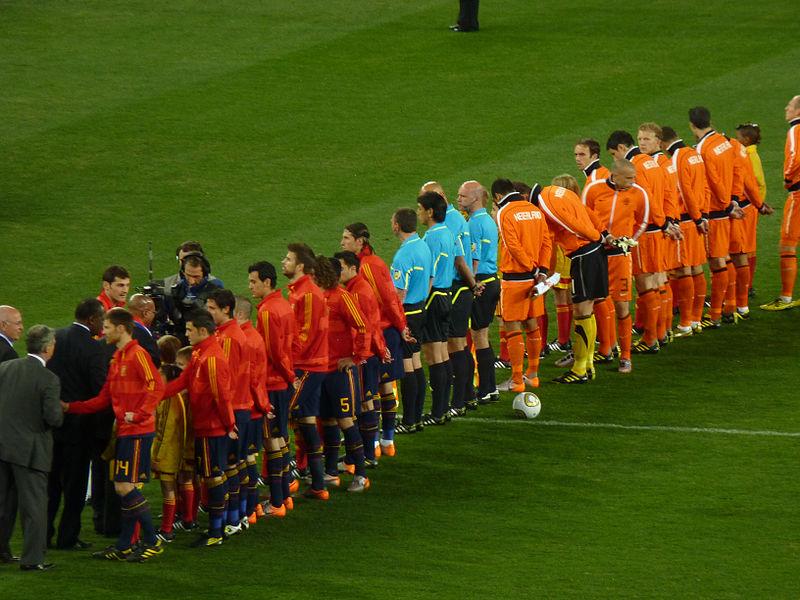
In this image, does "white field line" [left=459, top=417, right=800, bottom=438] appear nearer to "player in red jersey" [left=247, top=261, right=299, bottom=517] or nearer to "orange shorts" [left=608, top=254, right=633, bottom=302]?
"orange shorts" [left=608, top=254, right=633, bottom=302]

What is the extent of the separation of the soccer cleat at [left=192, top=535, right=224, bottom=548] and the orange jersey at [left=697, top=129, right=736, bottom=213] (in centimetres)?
787

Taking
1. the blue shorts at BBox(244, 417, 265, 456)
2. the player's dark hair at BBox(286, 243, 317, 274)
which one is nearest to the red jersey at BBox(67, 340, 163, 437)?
the blue shorts at BBox(244, 417, 265, 456)

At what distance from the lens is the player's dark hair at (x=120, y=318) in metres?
10.6

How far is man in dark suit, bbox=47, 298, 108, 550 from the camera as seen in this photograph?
35.9 ft

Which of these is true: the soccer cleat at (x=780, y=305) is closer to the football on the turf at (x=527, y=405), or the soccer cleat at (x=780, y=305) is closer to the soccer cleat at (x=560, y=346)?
the soccer cleat at (x=560, y=346)

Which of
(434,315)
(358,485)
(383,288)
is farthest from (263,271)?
(434,315)

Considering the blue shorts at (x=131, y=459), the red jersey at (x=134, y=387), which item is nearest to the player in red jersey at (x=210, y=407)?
the red jersey at (x=134, y=387)

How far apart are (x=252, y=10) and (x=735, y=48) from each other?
8.80 metres

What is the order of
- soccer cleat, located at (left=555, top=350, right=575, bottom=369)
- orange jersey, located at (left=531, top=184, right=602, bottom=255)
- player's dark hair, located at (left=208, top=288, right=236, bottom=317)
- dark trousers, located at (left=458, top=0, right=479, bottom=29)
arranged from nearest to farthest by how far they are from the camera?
1. player's dark hair, located at (left=208, top=288, right=236, bottom=317)
2. orange jersey, located at (left=531, top=184, right=602, bottom=255)
3. soccer cleat, located at (left=555, top=350, right=575, bottom=369)
4. dark trousers, located at (left=458, top=0, right=479, bottom=29)

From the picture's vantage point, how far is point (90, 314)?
11.0 metres

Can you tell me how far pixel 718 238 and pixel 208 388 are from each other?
7807 millimetres

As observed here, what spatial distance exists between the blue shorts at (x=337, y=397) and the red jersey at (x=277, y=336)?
59 centimetres

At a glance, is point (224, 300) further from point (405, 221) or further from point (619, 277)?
point (619, 277)

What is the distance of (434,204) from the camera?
13.4m
